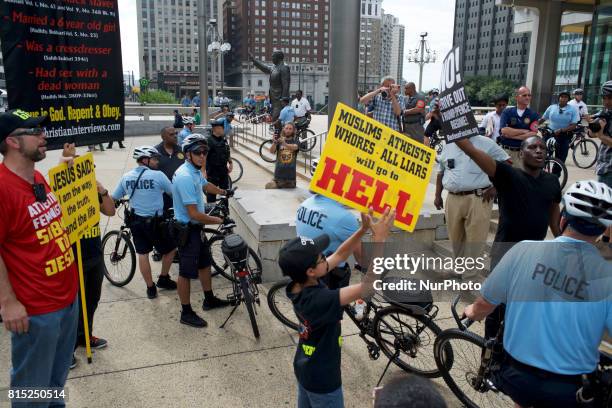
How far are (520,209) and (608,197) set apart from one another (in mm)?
1425

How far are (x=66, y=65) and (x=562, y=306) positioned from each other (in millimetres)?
4354

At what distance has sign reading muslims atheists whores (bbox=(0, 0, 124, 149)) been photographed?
149 inches

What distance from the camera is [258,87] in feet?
438

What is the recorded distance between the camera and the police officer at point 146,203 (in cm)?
563

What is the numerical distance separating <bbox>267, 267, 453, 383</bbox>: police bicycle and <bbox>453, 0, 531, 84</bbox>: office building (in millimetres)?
110398

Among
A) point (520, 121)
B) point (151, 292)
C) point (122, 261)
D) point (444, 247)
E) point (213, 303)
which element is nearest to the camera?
point (213, 303)

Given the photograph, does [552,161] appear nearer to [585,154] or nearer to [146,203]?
[585,154]

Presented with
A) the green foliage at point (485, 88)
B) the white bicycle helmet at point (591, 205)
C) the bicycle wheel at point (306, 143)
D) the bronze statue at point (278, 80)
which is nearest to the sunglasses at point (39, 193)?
the white bicycle helmet at point (591, 205)

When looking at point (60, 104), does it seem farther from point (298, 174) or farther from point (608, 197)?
point (298, 174)

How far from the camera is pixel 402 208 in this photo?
326 cm

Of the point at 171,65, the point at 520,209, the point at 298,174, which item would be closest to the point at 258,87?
the point at 171,65

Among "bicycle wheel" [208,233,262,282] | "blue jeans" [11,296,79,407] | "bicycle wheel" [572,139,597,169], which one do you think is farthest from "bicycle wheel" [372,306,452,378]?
"bicycle wheel" [572,139,597,169]

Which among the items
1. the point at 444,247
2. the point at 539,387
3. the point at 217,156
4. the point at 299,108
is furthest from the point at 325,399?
the point at 299,108

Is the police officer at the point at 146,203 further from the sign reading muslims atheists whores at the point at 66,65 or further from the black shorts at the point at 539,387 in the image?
the black shorts at the point at 539,387
